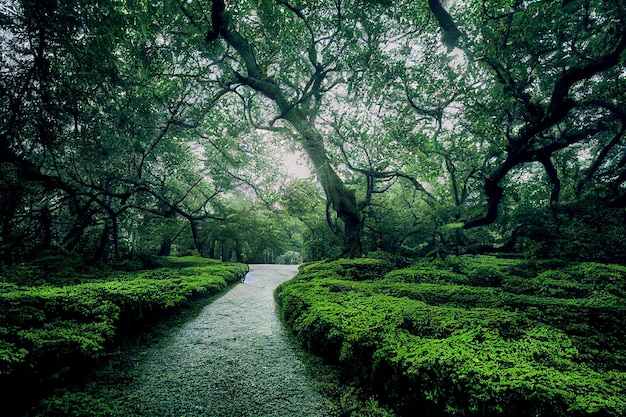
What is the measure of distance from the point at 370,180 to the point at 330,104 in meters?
3.86

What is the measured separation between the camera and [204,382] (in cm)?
269

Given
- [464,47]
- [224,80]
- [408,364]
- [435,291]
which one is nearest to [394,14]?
[464,47]

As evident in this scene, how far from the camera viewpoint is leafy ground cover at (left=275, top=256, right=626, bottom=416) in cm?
155

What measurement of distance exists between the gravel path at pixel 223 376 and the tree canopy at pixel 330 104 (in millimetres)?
4580

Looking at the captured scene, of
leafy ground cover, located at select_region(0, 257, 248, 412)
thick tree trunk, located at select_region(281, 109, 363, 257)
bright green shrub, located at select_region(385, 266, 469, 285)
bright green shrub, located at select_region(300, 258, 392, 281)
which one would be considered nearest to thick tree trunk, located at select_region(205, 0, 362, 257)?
thick tree trunk, located at select_region(281, 109, 363, 257)

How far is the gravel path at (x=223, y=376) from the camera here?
2291mm

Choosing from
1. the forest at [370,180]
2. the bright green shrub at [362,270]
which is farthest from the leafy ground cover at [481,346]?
the bright green shrub at [362,270]

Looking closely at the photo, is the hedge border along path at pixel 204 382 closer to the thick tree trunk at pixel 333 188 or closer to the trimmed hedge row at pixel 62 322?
the trimmed hedge row at pixel 62 322

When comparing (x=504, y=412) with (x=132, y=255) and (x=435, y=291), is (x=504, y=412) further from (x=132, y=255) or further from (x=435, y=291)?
(x=132, y=255)

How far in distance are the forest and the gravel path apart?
520mm

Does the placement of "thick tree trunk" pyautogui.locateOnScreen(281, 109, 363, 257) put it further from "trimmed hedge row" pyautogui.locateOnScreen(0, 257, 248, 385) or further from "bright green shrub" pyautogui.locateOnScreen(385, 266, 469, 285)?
"trimmed hedge row" pyautogui.locateOnScreen(0, 257, 248, 385)

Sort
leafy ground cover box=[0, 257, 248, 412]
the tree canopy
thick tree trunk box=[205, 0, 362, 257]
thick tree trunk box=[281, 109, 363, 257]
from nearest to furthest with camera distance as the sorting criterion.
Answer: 1. leafy ground cover box=[0, 257, 248, 412]
2. the tree canopy
3. thick tree trunk box=[205, 0, 362, 257]
4. thick tree trunk box=[281, 109, 363, 257]

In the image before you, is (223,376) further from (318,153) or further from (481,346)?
(318,153)

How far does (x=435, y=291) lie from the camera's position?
406 centimetres
